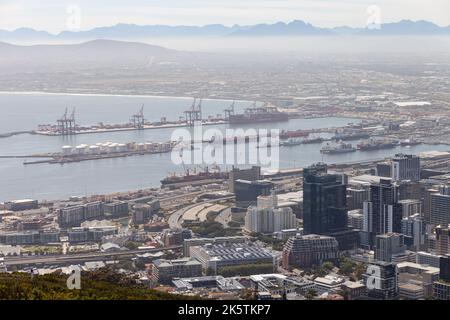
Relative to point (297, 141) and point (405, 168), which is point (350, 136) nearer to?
point (297, 141)

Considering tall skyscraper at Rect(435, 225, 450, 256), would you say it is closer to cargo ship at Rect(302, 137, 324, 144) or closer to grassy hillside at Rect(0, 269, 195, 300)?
grassy hillside at Rect(0, 269, 195, 300)

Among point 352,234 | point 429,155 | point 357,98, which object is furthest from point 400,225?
point 357,98

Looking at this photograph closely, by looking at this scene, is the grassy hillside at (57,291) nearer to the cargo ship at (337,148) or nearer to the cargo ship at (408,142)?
the cargo ship at (337,148)

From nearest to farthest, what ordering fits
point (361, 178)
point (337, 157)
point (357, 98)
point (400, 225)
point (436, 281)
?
point (436, 281) < point (400, 225) < point (361, 178) < point (337, 157) < point (357, 98)
